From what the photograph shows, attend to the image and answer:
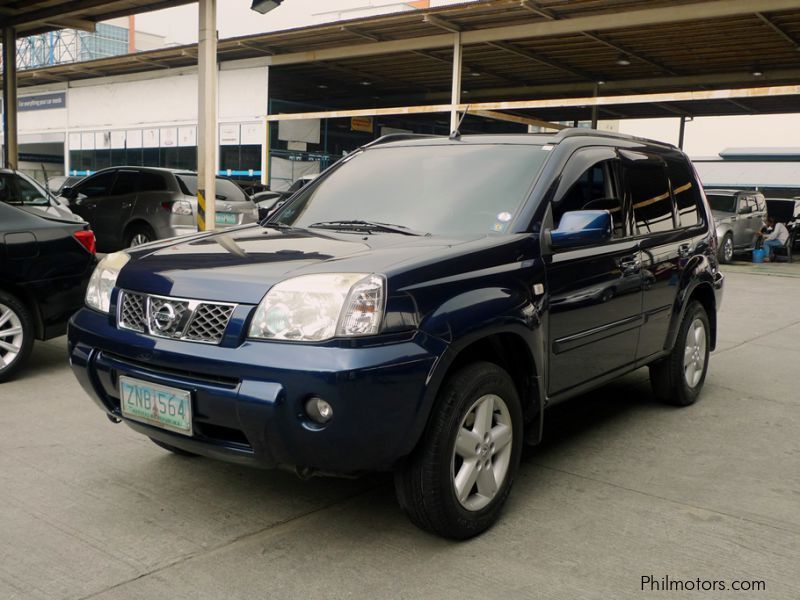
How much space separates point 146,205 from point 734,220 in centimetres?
1260

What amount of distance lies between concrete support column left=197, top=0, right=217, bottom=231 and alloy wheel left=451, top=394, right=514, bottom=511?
8.64 metres

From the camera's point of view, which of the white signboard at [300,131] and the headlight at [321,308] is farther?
the white signboard at [300,131]

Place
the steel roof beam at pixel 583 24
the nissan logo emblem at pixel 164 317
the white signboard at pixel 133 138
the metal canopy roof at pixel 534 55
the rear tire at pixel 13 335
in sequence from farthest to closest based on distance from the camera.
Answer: the white signboard at pixel 133 138, the metal canopy roof at pixel 534 55, the steel roof beam at pixel 583 24, the rear tire at pixel 13 335, the nissan logo emblem at pixel 164 317

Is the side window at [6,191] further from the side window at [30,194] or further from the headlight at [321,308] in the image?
the headlight at [321,308]

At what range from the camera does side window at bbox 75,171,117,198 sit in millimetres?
13039

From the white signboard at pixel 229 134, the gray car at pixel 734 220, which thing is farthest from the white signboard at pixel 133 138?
the gray car at pixel 734 220

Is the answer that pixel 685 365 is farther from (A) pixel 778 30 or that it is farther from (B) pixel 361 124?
(B) pixel 361 124

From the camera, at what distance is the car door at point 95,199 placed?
42.2 feet

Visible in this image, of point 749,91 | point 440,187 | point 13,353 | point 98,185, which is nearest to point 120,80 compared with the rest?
point 98,185

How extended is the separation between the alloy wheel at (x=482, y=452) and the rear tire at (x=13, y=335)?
3.70 meters

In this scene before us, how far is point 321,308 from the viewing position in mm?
2840

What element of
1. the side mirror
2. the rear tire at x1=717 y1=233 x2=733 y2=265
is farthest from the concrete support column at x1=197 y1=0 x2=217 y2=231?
the rear tire at x1=717 y1=233 x2=733 y2=265

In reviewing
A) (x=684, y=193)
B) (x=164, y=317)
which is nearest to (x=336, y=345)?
(x=164, y=317)

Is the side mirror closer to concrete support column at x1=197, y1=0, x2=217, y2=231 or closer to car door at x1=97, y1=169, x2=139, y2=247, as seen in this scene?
concrete support column at x1=197, y1=0, x2=217, y2=231
